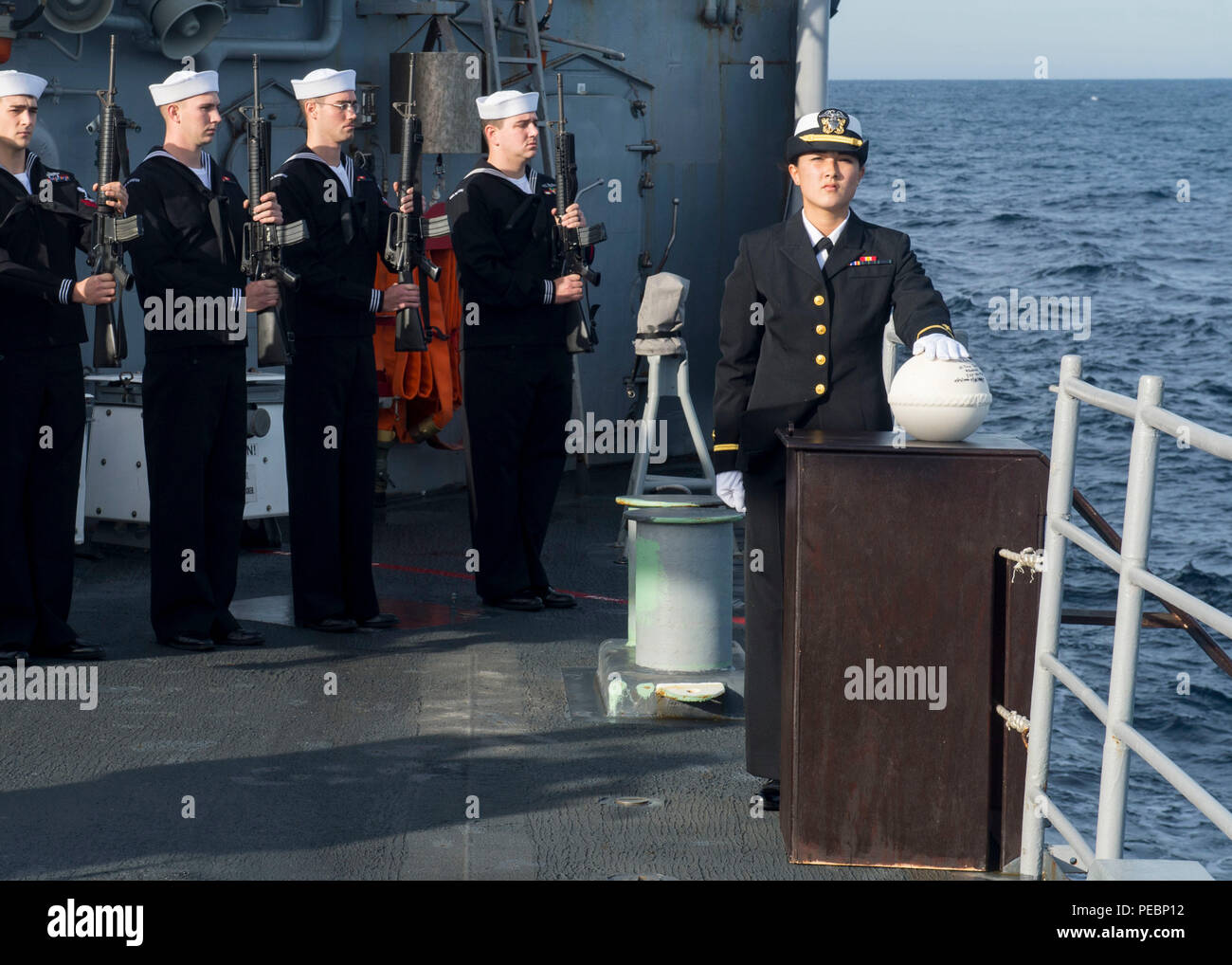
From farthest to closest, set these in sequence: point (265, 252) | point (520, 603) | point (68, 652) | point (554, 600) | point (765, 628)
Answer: point (554, 600), point (520, 603), point (265, 252), point (68, 652), point (765, 628)

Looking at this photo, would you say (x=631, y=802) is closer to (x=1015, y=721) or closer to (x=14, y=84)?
(x=1015, y=721)

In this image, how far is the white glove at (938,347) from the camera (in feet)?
13.7

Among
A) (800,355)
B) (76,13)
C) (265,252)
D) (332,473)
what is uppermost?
(76,13)

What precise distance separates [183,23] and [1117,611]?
646cm

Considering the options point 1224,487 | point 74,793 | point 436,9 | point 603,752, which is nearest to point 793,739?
point 603,752

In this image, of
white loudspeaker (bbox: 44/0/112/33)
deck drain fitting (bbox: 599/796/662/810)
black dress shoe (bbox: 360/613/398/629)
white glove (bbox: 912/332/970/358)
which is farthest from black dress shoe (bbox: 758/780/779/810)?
white loudspeaker (bbox: 44/0/112/33)

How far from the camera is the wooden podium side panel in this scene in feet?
13.0

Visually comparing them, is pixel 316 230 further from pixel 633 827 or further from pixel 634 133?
pixel 634 133

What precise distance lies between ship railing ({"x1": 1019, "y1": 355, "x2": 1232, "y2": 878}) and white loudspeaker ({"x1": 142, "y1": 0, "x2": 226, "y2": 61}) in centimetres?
581

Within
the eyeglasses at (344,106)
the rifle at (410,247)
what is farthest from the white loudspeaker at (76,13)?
the eyeglasses at (344,106)

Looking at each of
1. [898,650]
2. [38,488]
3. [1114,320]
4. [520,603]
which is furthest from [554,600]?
[1114,320]

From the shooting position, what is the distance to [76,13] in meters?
7.89

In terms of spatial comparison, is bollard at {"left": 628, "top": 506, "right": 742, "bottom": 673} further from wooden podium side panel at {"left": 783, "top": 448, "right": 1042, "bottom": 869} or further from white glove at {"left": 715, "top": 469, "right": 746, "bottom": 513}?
wooden podium side panel at {"left": 783, "top": 448, "right": 1042, "bottom": 869}
